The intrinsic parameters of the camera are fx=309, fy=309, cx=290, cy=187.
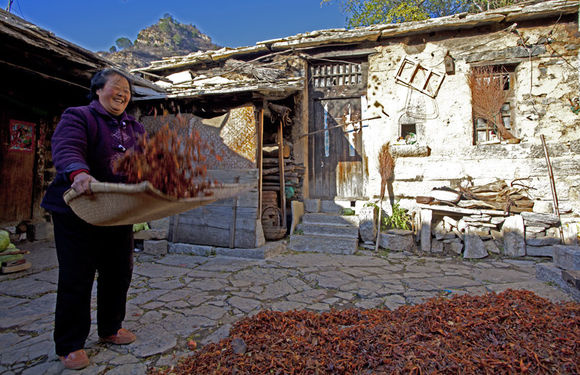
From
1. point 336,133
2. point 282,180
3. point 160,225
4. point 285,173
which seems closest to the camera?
point 160,225

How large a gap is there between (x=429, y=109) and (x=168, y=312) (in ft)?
20.6

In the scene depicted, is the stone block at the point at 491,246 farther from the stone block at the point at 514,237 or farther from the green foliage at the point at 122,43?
the green foliage at the point at 122,43

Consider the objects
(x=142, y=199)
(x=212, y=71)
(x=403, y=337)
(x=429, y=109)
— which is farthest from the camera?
(x=212, y=71)

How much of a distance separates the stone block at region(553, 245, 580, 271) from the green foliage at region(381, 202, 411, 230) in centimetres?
262

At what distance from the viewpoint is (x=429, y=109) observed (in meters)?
6.65

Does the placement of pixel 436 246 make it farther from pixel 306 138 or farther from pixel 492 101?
pixel 306 138

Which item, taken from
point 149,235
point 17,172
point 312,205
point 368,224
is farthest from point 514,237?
point 17,172

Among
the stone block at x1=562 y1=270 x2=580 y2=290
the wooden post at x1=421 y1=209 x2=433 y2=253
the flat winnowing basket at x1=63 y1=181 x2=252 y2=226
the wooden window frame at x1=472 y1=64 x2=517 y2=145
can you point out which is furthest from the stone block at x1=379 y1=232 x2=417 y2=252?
the flat winnowing basket at x1=63 y1=181 x2=252 y2=226

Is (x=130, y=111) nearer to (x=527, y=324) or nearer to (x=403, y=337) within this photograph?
(x=403, y=337)

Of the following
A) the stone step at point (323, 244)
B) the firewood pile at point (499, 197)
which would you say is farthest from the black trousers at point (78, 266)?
the firewood pile at point (499, 197)

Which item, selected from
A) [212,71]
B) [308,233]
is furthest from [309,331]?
[212,71]

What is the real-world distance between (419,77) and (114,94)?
255 inches

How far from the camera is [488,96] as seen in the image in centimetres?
618

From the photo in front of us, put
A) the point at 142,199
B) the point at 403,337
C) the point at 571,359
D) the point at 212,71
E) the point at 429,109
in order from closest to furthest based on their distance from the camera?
1. the point at 142,199
2. the point at 571,359
3. the point at 403,337
4. the point at 429,109
5. the point at 212,71
